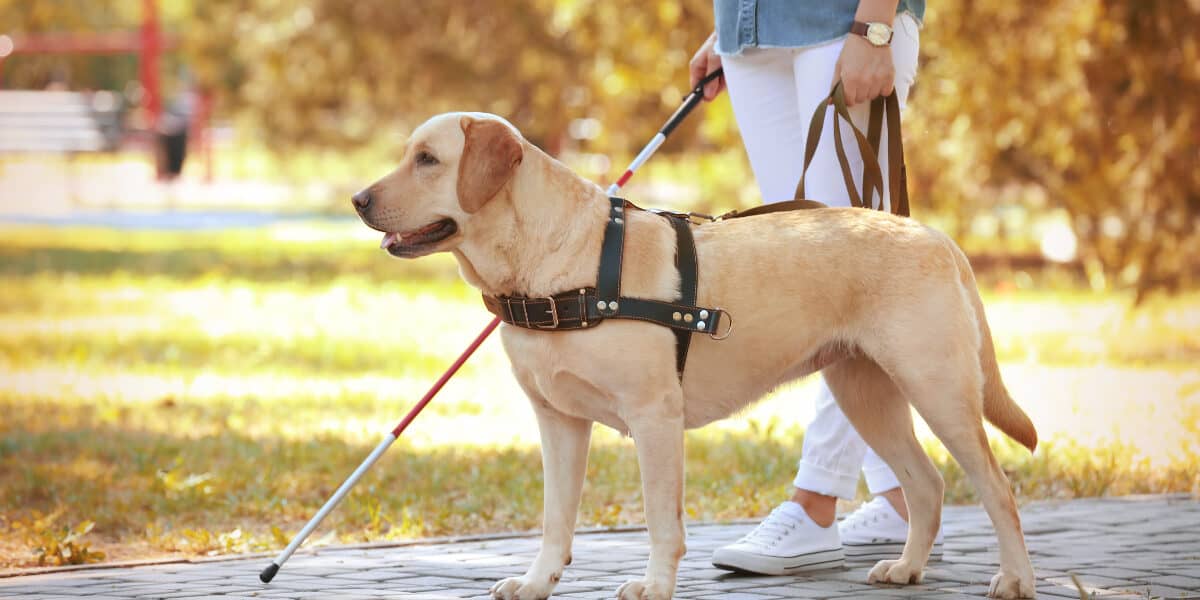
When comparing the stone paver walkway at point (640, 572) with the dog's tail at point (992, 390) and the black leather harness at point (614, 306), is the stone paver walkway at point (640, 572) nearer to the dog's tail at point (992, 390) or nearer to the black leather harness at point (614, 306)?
the dog's tail at point (992, 390)

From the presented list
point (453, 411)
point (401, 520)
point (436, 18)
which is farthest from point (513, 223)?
point (436, 18)

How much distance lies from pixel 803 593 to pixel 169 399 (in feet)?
17.4

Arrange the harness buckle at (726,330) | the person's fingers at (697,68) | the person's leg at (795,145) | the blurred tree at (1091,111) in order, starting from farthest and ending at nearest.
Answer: the blurred tree at (1091,111), the person's fingers at (697,68), the person's leg at (795,145), the harness buckle at (726,330)

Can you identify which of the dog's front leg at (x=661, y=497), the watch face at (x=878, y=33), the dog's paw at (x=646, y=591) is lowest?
the dog's paw at (x=646, y=591)

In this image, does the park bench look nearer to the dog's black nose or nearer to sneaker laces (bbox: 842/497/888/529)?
sneaker laces (bbox: 842/497/888/529)

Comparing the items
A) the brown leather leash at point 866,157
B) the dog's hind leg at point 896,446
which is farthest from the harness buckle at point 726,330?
the dog's hind leg at point 896,446

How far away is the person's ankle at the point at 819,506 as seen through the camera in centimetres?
501

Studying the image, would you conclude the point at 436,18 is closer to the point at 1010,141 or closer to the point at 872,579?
the point at 1010,141

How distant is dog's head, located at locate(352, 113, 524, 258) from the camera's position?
4.19 m

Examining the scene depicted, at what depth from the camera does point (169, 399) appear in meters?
8.92

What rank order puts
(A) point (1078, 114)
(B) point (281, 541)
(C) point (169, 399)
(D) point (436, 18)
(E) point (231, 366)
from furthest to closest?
(D) point (436, 18), (A) point (1078, 114), (E) point (231, 366), (C) point (169, 399), (B) point (281, 541)

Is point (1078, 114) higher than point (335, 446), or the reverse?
point (1078, 114)

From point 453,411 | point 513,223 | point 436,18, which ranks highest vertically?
point 436,18

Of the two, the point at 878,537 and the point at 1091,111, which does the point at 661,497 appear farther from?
the point at 1091,111
